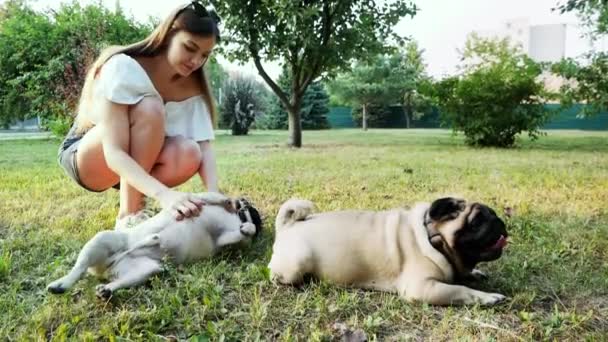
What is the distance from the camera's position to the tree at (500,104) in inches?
257

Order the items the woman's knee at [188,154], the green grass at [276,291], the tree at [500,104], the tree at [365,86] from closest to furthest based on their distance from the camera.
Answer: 1. the green grass at [276,291]
2. the woman's knee at [188,154]
3. the tree at [500,104]
4. the tree at [365,86]

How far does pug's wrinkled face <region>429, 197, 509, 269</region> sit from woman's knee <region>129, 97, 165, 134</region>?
93cm

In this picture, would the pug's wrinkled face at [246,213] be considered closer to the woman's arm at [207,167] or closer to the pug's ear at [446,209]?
the woman's arm at [207,167]

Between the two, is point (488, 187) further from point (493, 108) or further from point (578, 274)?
point (493, 108)

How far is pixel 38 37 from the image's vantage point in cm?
639

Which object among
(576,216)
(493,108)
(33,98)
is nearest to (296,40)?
(493,108)

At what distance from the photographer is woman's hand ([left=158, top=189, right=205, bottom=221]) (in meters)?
1.42

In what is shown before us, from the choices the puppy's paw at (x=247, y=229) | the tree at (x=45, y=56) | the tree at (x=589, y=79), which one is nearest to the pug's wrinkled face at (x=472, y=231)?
the puppy's paw at (x=247, y=229)

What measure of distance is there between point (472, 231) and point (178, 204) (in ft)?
2.39

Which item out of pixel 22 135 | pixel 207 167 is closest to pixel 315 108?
pixel 22 135

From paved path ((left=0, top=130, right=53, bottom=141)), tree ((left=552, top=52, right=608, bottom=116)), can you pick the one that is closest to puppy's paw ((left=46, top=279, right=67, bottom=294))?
paved path ((left=0, top=130, right=53, bottom=141))

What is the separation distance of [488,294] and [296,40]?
16.6 ft

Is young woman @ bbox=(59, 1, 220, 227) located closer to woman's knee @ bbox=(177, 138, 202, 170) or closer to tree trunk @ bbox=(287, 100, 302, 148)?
woman's knee @ bbox=(177, 138, 202, 170)

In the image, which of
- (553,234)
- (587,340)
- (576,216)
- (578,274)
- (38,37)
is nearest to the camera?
(587,340)
